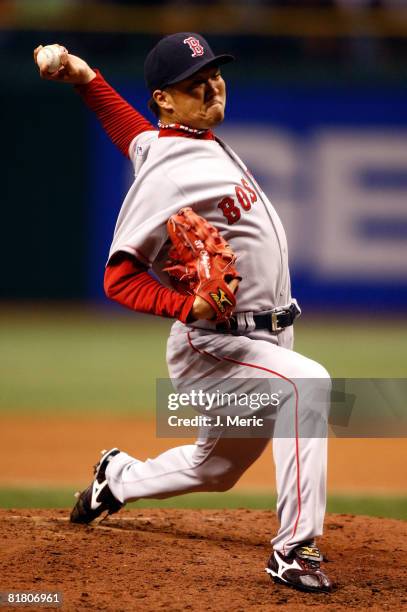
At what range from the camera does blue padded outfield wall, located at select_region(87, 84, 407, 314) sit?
1192cm

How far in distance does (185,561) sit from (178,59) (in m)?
1.81

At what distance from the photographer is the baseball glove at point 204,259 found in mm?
3461

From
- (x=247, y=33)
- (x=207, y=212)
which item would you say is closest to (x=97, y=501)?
(x=207, y=212)

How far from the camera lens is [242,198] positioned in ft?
12.5

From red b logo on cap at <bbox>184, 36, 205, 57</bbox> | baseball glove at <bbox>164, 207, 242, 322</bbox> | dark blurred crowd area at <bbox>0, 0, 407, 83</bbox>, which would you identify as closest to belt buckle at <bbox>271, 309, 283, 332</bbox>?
baseball glove at <bbox>164, 207, 242, 322</bbox>

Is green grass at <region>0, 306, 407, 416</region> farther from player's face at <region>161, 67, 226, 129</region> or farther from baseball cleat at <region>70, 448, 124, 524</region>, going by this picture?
player's face at <region>161, 67, 226, 129</region>

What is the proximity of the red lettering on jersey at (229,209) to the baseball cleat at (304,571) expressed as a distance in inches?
45.0

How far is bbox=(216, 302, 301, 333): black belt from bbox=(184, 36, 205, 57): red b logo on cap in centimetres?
94

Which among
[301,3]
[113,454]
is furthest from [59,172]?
[113,454]

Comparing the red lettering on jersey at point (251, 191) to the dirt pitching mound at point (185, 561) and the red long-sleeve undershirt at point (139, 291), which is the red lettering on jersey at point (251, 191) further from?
the dirt pitching mound at point (185, 561)

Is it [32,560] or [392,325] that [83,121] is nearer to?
[392,325]

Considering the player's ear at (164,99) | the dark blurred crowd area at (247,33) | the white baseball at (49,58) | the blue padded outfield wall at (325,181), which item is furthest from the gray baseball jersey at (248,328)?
the dark blurred crowd area at (247,33)

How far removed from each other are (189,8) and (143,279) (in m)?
9.23

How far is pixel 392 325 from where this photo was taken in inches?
479
